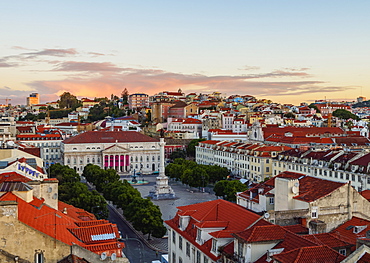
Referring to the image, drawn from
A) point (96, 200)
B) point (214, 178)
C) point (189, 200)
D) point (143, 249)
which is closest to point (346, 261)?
point (143, 249)

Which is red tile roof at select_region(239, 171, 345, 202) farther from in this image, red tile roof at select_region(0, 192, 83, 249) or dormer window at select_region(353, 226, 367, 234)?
red tile roof at select_region(0, 192, 83, 249)

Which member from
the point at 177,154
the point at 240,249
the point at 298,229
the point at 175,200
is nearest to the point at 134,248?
the point at 298,229

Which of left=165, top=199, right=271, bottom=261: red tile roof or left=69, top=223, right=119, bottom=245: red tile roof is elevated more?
left=69, top=223, right=119, bottom=245: red tile roof

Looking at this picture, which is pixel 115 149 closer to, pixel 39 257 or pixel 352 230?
pixel 352 230

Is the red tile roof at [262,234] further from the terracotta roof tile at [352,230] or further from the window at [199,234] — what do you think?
the terracotta roof tile at [352,230]

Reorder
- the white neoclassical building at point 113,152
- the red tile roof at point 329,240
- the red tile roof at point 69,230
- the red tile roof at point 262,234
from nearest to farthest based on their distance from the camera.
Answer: the red tile roof at point 69,230
the red tile roof at point 262,234
the red tile roof at point 329,240
the white neoclassical building at point 113,152

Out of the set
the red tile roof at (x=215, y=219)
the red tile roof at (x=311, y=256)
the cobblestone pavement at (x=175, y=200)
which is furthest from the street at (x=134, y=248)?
the red tile roof at (x=311, y=256)

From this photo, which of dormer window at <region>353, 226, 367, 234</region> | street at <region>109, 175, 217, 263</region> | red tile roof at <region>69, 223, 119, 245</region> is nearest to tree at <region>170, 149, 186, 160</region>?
street at <region>109, 175, 217, 263</region>
